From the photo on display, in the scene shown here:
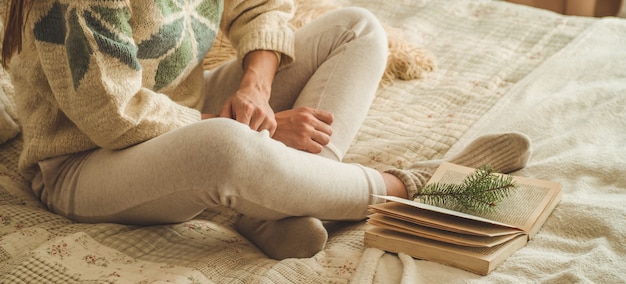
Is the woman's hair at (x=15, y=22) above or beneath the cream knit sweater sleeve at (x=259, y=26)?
above

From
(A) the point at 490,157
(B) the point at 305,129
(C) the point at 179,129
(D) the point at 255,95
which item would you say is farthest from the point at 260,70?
(A) the point at 490,157

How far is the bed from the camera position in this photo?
961mm

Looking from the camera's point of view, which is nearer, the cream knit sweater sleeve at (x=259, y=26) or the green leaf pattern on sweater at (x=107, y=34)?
the green leaf pattern on sweater at (x=107, y=34)

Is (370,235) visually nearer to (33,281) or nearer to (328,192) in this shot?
(328,192)

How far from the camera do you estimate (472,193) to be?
3.43ft

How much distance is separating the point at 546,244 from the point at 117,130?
2.04 ft

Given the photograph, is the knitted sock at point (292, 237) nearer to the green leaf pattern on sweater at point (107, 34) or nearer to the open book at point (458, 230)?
the open book at point (458, 230)

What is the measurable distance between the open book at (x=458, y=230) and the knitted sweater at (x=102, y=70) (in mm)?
347

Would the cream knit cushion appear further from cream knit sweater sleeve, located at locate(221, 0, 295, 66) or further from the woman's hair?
cream knit sweater sleeve, located at locate(221, 0, 295, 66)

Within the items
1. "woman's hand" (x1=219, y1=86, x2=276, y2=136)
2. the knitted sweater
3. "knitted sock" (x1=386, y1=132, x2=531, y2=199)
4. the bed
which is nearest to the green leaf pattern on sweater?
the knitted sweater

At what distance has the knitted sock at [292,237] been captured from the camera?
3.41ft

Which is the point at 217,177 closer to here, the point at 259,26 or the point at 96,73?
the point at 96,73

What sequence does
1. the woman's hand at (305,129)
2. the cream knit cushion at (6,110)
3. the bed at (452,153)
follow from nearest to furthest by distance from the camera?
the bed at (452,153), the woman's hand at (305,129), the cream knit cushion at (6,110)

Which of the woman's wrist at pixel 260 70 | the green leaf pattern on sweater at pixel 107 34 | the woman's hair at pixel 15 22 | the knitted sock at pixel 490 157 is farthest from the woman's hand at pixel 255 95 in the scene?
the woman's hair at pixel 15 22
